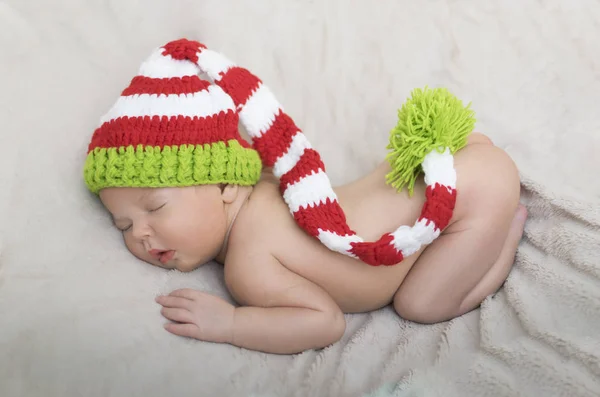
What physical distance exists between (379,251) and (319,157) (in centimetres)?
23

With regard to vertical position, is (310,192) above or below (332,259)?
above

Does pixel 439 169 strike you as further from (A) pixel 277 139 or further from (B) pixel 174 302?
(B) pixel 174 302

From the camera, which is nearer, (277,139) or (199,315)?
(199,315)

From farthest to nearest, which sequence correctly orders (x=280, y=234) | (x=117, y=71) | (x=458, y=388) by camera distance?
(x=117, y=71) < (x=280, y=234) < (x=458, y=388)

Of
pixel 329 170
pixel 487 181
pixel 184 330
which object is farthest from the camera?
pixel 329 170

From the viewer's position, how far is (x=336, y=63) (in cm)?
154

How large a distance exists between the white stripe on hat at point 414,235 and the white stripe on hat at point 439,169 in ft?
0.26

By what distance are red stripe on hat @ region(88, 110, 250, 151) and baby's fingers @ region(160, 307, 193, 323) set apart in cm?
31

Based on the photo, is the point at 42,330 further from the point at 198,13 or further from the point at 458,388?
the point at 198,13

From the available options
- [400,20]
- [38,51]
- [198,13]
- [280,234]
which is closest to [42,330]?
[280,234]

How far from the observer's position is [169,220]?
1131 mm

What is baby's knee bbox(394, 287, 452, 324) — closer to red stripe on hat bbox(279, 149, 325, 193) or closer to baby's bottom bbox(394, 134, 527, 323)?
baby's bottom bbox(394, 134, 527, 323)

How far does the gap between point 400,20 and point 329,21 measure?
193mm

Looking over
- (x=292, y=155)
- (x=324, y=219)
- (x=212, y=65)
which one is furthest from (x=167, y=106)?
(x=324, y=219)
